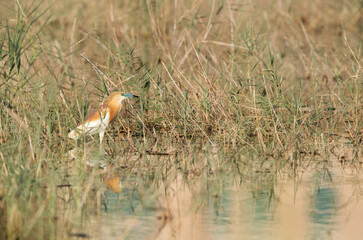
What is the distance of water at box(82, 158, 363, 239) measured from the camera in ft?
12.2

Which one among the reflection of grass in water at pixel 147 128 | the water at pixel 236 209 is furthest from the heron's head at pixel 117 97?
the water at pixel 236 209

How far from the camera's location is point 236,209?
164 inches

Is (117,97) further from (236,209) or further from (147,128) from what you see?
(236,209)

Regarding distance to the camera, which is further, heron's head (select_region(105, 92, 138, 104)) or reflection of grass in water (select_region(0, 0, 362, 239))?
heron's head (select_region(105, 92, 138, 104))

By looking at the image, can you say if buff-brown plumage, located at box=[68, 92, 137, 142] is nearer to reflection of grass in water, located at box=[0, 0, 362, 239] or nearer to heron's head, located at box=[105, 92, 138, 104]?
heron's head, located at box=[105, 92, 138, 104]

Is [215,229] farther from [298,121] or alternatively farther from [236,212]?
[298,121]

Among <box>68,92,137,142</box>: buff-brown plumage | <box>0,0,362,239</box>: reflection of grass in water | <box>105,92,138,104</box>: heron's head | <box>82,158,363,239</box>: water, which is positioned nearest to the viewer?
<box>82,158,363,239</box>: water

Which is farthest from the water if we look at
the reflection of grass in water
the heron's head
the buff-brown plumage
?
the heron's head

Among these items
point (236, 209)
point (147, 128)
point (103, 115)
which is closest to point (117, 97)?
point (103, 115)

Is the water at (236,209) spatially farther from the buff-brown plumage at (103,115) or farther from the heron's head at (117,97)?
the heron's head at (117,97)

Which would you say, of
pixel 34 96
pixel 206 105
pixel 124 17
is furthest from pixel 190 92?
pixel 124 17

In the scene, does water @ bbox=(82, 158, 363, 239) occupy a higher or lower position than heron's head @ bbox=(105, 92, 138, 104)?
lower

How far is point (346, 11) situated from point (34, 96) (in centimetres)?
665

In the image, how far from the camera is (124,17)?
31.1ft
